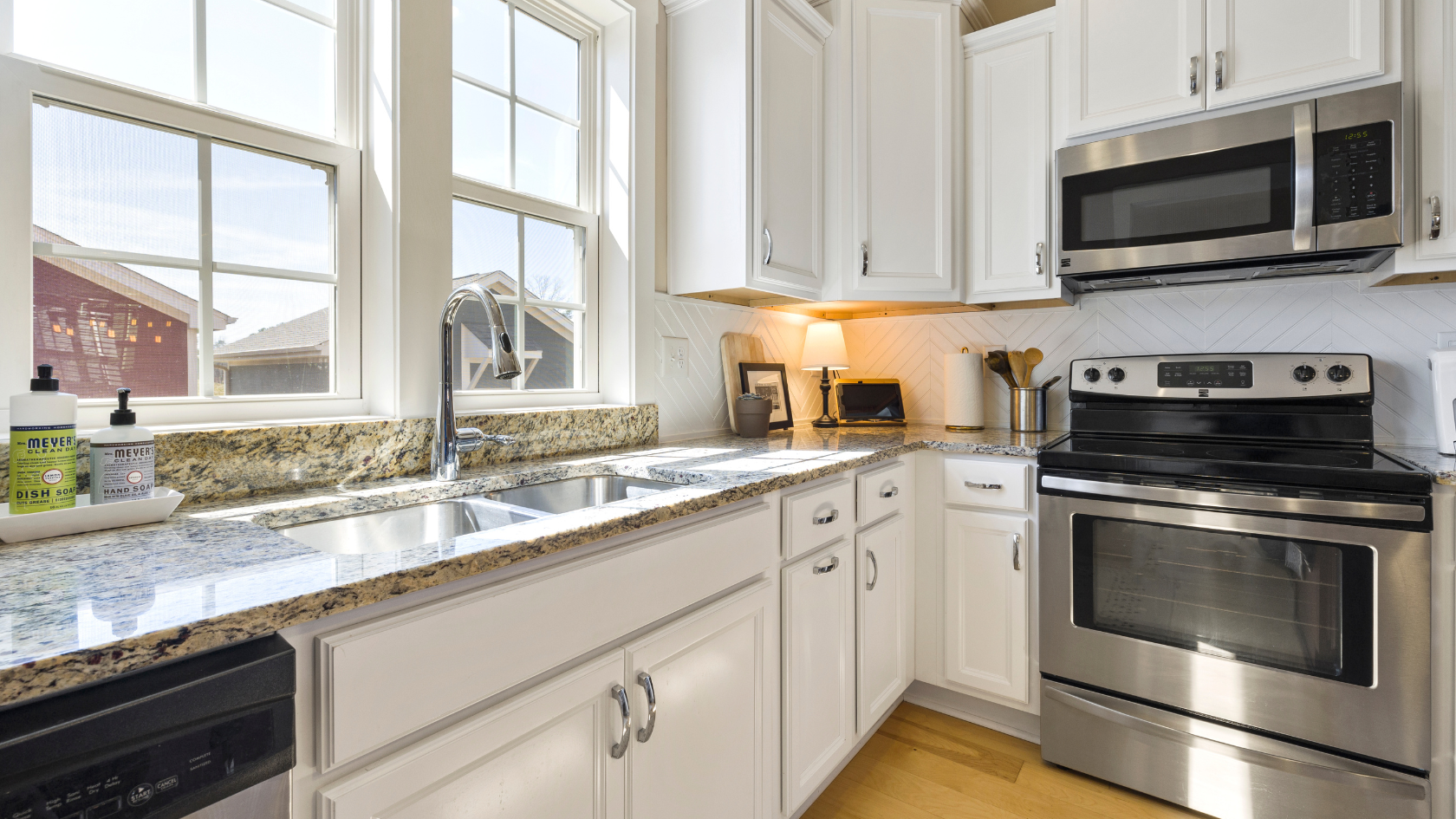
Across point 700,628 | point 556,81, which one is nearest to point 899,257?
point 556,81

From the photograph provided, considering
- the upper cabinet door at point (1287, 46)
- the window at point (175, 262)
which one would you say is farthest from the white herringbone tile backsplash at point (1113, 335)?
the window at point (175, 262)

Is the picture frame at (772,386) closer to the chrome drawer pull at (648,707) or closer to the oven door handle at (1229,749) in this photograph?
the oven door handle at (1229,749)

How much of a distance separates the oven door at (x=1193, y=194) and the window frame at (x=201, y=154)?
2.08 metres

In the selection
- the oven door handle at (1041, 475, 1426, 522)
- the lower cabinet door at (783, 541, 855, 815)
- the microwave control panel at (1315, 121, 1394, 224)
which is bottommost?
the lower cabinet door at (783, 541, 855, 815)

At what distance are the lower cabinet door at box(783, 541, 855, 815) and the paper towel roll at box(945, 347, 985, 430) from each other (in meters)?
0.98

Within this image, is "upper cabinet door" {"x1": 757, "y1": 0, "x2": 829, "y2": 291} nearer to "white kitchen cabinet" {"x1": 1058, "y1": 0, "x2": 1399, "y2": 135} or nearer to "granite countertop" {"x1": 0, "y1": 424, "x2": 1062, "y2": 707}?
"white kitchen cabinet" {"x1": 1058, "y1": 0, "x2": 1399, "y2": 135}

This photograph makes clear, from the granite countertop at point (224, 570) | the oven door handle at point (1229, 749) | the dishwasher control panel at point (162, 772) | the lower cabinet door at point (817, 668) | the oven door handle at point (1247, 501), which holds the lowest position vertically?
the oven door handle at point (1229, 749)

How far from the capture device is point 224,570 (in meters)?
0.75

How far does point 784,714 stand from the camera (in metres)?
1.51

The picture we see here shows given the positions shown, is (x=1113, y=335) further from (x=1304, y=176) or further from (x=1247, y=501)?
(x=1247, y=501)

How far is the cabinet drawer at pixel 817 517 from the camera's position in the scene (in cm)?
153

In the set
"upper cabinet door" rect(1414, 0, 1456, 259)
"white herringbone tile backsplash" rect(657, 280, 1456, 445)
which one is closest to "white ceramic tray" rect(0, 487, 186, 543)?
"white herringbone tile backsplash" rect(657, 280, 1456, 445)

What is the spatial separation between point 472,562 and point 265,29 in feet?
4.24

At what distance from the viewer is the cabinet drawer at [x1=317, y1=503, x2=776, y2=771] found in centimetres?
72
